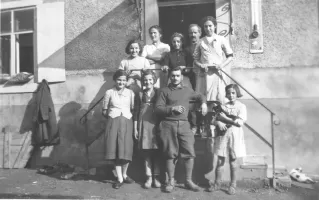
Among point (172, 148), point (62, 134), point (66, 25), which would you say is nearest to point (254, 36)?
point (172, 148)

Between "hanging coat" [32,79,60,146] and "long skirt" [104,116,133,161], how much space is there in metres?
1.97

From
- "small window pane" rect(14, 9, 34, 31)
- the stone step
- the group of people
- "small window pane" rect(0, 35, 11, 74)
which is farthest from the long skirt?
"small window pane" rect(0, 35, 11, 74)

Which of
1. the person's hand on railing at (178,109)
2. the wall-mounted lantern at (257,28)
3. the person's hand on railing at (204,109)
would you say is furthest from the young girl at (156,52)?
the wall-mounted lantern at (257,28)

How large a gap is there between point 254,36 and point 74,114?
400 centimetres

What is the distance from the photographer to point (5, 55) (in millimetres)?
7324

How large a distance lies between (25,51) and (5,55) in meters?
0.56

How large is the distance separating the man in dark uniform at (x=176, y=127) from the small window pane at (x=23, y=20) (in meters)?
4.12

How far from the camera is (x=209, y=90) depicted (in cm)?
515

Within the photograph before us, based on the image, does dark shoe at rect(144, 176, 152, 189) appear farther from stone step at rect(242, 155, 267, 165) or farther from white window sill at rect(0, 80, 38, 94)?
white window sill at rect(0, 80, 38, 94)

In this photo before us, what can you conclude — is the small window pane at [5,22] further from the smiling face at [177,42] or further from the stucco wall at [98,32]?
the smiling face at [177,42]

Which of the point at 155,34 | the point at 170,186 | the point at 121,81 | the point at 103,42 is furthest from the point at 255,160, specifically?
the point at 103,42

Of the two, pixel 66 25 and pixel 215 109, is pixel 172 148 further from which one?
pixel 66 25

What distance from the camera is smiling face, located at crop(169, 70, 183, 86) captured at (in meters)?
4.76

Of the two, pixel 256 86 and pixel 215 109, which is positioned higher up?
pixel 256 86
